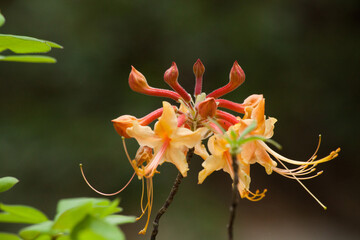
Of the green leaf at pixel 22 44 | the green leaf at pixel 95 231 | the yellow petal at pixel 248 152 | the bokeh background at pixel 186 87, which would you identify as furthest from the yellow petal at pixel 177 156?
the bokeh background at pixel 186 87

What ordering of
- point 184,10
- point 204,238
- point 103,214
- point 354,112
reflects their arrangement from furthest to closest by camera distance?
point 354,112 → point 184,10 → point 204,238 → point 103,214

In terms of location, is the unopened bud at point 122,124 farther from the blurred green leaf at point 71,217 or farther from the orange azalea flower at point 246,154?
the blurred green leaf at point 71,217

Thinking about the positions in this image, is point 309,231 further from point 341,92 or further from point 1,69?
point 1,69

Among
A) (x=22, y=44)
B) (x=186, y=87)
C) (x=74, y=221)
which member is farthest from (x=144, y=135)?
(x=186, y=87)

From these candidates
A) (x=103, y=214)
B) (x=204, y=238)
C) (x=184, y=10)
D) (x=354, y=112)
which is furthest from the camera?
(x=354, y=112)

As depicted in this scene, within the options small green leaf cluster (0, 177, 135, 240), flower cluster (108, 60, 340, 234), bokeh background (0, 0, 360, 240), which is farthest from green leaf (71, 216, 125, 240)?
bokeh background (0, 0, 360, 240)

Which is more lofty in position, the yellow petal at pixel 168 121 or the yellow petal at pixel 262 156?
the yellow petal at pixel 168 121

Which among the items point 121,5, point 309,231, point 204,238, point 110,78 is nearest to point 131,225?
point 204,238
